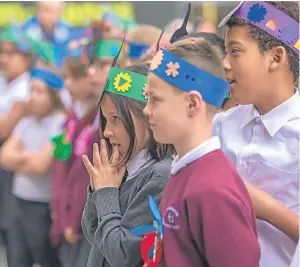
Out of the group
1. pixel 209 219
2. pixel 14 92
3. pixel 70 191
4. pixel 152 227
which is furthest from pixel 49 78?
pixel 209 219

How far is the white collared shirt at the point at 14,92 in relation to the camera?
570 cm

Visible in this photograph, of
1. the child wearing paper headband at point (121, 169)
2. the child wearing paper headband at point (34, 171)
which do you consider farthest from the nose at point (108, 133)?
the child wearing paper headband at point (34, 171)

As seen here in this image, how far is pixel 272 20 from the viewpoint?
2.36 metres

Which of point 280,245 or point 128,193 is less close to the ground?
point 280,245

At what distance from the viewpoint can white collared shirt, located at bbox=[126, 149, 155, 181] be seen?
8.27 feet

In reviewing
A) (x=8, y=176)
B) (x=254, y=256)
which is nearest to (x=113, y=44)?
(x=8, y=176)

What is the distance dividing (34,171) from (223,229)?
118 inches

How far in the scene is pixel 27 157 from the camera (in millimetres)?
4777

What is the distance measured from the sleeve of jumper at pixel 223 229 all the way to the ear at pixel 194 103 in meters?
0.24

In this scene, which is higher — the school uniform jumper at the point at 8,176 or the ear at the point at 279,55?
the ear at the point at 279,55

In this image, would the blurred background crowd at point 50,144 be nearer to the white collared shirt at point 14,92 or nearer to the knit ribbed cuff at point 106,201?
the white collared shirt at point 14,92

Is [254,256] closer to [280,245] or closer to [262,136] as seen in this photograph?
[280,245]

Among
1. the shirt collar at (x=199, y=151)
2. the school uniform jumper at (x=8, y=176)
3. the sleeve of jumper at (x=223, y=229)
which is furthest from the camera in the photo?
the school uniform jumper at (x=8, y=176)

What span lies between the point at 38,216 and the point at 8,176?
0.58 meters
